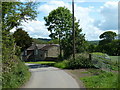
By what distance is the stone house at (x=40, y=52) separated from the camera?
160 ft

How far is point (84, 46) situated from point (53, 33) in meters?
5.56

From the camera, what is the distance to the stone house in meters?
48.8

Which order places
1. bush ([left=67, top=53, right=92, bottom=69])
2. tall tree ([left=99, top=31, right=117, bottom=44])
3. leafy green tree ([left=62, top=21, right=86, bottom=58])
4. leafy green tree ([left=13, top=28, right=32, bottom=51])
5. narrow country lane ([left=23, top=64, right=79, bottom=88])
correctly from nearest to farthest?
narrow country lane ([left=23, top=64, right=79, bottom=88]), leafy green tree ([left=13, top=28, right=32, bottom=51]), bush ([left=67, top=53, right=92, bottom=69]), leafy green tree ([left=62, top=21, right=86, bottom=58]), tall tree ([left=99, top=31, right=117, bottom=44])

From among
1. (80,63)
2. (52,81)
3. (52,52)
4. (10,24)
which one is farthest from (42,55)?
(10,24)

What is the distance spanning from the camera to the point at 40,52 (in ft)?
169

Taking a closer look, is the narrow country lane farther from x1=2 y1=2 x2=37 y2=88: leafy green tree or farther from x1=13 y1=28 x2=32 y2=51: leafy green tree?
x1=13 y1=28 x2=32 y2=51: leafy green tree

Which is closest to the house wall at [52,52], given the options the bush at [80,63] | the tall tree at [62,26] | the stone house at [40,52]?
the stone house at [40,52]

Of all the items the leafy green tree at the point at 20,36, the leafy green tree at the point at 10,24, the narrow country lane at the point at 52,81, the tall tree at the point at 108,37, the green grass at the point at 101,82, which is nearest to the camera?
the leafy green tree at the point at 10,24

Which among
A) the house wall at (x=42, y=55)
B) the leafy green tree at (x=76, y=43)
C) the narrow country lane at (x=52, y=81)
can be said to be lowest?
the house wall at (x=42, y=55)

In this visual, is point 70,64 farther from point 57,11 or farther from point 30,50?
point 30,50

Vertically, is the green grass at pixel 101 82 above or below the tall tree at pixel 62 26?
below

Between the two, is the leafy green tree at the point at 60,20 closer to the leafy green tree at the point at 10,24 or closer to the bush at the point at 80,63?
the bush at the point at 80,63

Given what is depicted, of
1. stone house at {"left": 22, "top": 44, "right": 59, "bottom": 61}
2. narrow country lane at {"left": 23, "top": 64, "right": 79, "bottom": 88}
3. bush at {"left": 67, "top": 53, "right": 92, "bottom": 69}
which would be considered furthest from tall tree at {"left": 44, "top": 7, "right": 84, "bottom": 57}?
stone house at {"left": 22, "top": 44, "right": 59, "bottom": 61}

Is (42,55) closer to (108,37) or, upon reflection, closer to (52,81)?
(108,37)
